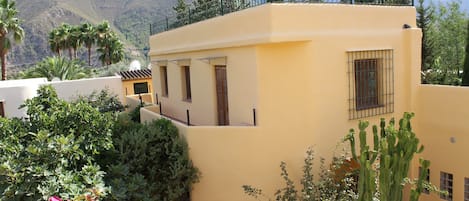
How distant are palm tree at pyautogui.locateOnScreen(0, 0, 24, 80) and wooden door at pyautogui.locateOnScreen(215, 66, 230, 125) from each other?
22.9 meters

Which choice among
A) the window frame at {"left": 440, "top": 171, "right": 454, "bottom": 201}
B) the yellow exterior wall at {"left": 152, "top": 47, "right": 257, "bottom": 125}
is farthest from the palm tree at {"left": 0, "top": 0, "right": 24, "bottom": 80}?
the window frame at {"left": 440, "top": 171, "right": 454, "bottom": 201}

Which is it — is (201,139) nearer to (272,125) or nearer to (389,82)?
(272,125)

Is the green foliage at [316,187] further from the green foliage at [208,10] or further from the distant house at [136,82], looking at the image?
the distant house at [136,82]

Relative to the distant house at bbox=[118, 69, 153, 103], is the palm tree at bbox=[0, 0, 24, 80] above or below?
above

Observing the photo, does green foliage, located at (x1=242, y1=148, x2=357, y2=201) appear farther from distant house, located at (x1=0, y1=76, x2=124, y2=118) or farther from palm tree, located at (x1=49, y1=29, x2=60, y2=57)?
palm tree, located at (x1=49, y1=29, x2=60, y2=57)

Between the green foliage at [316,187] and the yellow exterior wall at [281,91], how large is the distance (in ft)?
0.64

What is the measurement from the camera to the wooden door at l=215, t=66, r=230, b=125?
38.7 ft

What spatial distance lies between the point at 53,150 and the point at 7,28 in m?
24.4

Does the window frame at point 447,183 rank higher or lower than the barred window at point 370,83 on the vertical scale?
lower

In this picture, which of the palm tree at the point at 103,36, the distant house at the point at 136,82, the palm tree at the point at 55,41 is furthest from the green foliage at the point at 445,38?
the palm tree at the point at 55,41

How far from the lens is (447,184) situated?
10.7m

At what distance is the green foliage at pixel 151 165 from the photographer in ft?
31.7

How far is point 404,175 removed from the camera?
791cm

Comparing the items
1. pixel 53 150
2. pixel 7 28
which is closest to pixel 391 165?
pixel 53 150
